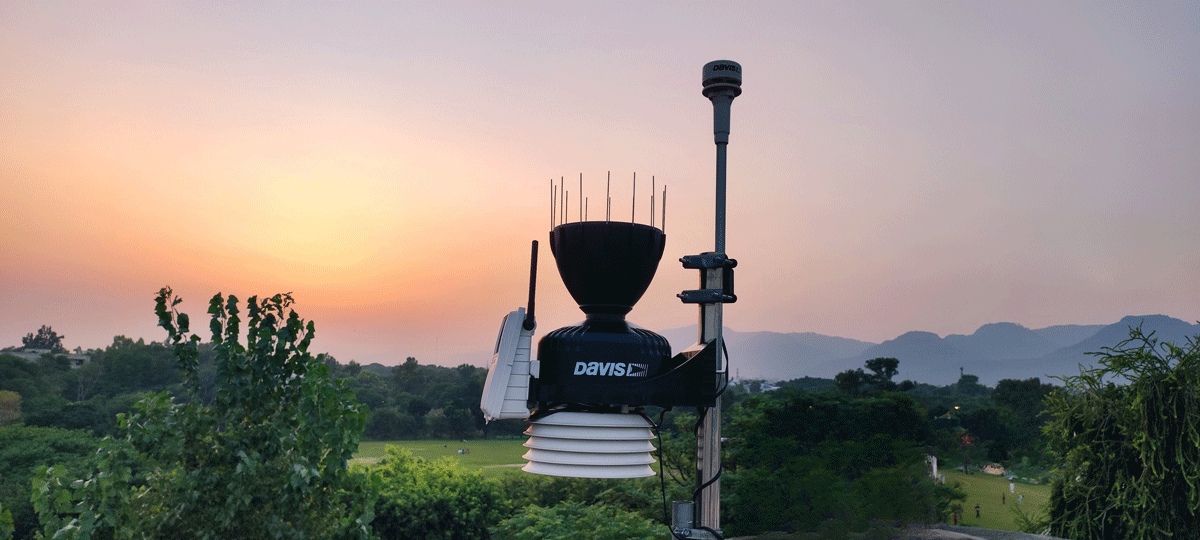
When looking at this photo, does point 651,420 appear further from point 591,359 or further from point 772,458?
point 772,458

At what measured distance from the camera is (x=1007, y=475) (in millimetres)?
68375

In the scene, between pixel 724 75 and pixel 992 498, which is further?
pixel 992 498

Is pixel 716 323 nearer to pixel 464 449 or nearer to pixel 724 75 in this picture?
pixel 724 75

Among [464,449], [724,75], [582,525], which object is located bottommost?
[464,449]

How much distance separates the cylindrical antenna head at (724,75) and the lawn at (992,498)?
48.6 m

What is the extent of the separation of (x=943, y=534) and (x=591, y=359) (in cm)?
1455

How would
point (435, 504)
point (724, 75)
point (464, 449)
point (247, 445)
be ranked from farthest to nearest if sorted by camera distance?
point (464, 449) < point (435, 504) < point (247, 445) < point (724, 75)

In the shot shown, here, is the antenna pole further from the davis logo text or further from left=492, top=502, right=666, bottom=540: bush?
left=492, top=502, right=666, bottom=540: bush

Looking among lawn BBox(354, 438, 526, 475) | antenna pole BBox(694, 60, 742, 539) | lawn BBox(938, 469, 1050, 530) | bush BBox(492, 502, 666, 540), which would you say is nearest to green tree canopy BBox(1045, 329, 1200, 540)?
antenna pole BBox(694, 60, 742, 539)

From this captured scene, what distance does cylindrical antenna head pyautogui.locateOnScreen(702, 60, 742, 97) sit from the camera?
12.6 feet

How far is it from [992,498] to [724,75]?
64786 mm

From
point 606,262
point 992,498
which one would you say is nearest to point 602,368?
point 606,262

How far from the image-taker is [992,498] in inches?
2363

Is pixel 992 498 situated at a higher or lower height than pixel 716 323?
lower
